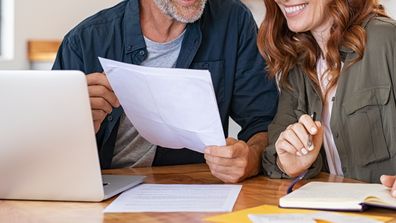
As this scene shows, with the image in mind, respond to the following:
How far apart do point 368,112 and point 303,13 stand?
297 millimetres

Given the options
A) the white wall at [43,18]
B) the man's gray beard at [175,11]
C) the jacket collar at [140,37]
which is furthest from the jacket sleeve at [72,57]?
the white wall at [43,18]

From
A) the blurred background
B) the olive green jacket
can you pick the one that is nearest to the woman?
the olive green jacket

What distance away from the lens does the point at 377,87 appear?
1.72 m

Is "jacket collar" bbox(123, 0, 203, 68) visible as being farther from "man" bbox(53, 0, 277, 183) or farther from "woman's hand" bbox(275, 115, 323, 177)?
"woman's hand" bbox(275, 115, 323, 177)

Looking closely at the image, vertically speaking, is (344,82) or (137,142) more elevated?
(344,82)

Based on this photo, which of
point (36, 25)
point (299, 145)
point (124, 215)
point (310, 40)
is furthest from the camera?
point (36, 25)

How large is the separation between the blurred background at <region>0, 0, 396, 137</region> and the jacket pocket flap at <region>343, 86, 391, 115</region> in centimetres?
162

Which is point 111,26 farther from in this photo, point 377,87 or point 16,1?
point 16,1

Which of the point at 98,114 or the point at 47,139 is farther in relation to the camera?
the point at 98,114

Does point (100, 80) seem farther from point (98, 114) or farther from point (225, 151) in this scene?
point (225, 151)

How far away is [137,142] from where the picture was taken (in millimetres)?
1895

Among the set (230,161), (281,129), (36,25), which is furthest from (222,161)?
(36,25)

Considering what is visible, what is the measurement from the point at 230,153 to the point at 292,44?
497 mm

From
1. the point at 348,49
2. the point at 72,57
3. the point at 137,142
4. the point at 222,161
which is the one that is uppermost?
the point at 348,49
